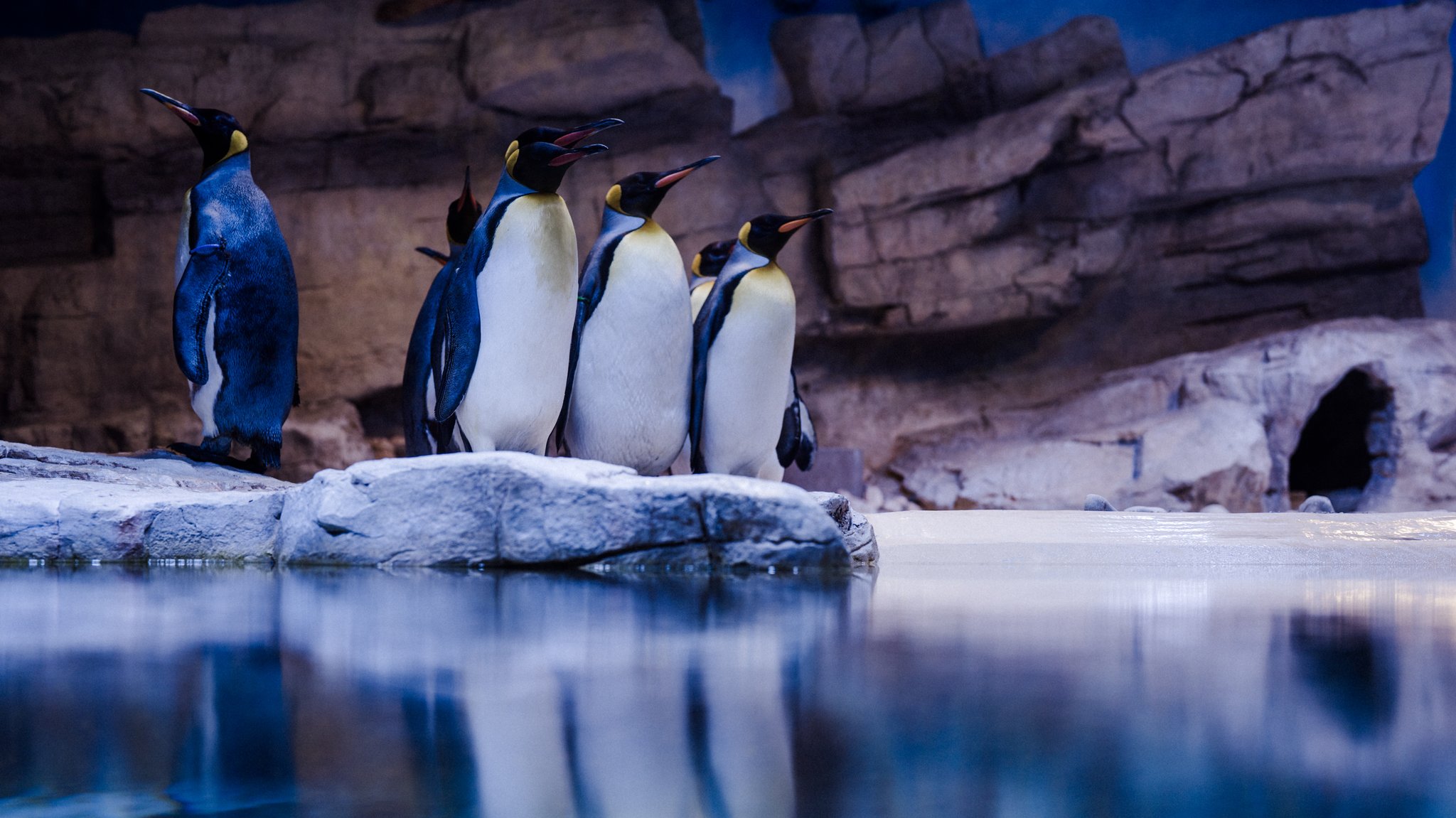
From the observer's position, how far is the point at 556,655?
125 cm

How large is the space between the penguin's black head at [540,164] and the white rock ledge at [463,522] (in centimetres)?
106

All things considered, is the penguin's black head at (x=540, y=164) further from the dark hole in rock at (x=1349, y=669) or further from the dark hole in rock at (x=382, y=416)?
the dark hole in rock at (x=382, y=416)

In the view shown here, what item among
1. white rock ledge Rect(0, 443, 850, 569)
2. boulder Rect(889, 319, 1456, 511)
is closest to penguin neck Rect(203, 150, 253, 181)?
white rock ledge Rect(0, 443, 850, 569)

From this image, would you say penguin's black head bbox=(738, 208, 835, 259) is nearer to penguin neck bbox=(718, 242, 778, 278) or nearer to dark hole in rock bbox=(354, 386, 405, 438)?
penguin neck bbox=(718, 242, 778, 278)

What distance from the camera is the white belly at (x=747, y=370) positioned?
12.7 feet

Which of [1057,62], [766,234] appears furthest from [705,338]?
[1057,62]

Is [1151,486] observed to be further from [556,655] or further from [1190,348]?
[556,655]

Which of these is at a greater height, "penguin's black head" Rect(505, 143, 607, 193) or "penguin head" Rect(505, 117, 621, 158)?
"penguin head" Rect(505, 117, 621, 158)

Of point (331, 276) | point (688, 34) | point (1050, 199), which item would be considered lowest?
point (331, 276)

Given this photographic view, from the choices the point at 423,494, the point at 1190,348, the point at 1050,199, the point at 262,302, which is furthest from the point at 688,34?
the point at 423,494

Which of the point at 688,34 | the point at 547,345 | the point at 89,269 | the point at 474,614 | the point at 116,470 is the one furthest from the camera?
the point at 688,34

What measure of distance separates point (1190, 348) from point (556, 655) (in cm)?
871

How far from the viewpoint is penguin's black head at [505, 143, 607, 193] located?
342 centimetres

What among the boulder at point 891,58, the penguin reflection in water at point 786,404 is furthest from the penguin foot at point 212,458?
the boulder at point 891,58
